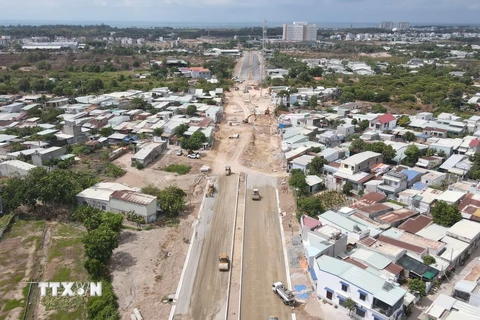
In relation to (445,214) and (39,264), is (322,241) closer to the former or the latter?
(445,214)

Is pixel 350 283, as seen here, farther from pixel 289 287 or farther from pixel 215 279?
pixel 215 279

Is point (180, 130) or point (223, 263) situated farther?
point (180, 130)

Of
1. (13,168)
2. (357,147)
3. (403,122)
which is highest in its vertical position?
(403,122)

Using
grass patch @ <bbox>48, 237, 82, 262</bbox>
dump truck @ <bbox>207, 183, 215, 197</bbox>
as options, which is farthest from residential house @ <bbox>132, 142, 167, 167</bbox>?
grass patch @ <bbox>48, 237, 82, 262</bbox>

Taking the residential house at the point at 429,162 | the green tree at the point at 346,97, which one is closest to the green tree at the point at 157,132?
the residential house at the point at 429,162

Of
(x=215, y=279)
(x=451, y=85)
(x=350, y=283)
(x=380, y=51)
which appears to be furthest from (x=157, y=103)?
(x=380, y=51)

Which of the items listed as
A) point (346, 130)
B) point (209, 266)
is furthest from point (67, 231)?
point (346, 130)

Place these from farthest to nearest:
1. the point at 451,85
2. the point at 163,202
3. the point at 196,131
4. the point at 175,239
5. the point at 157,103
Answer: the point at 451,85 < the point at 157,103 < the point at 196,131 < the point at 163,202 < the point at 175,239
